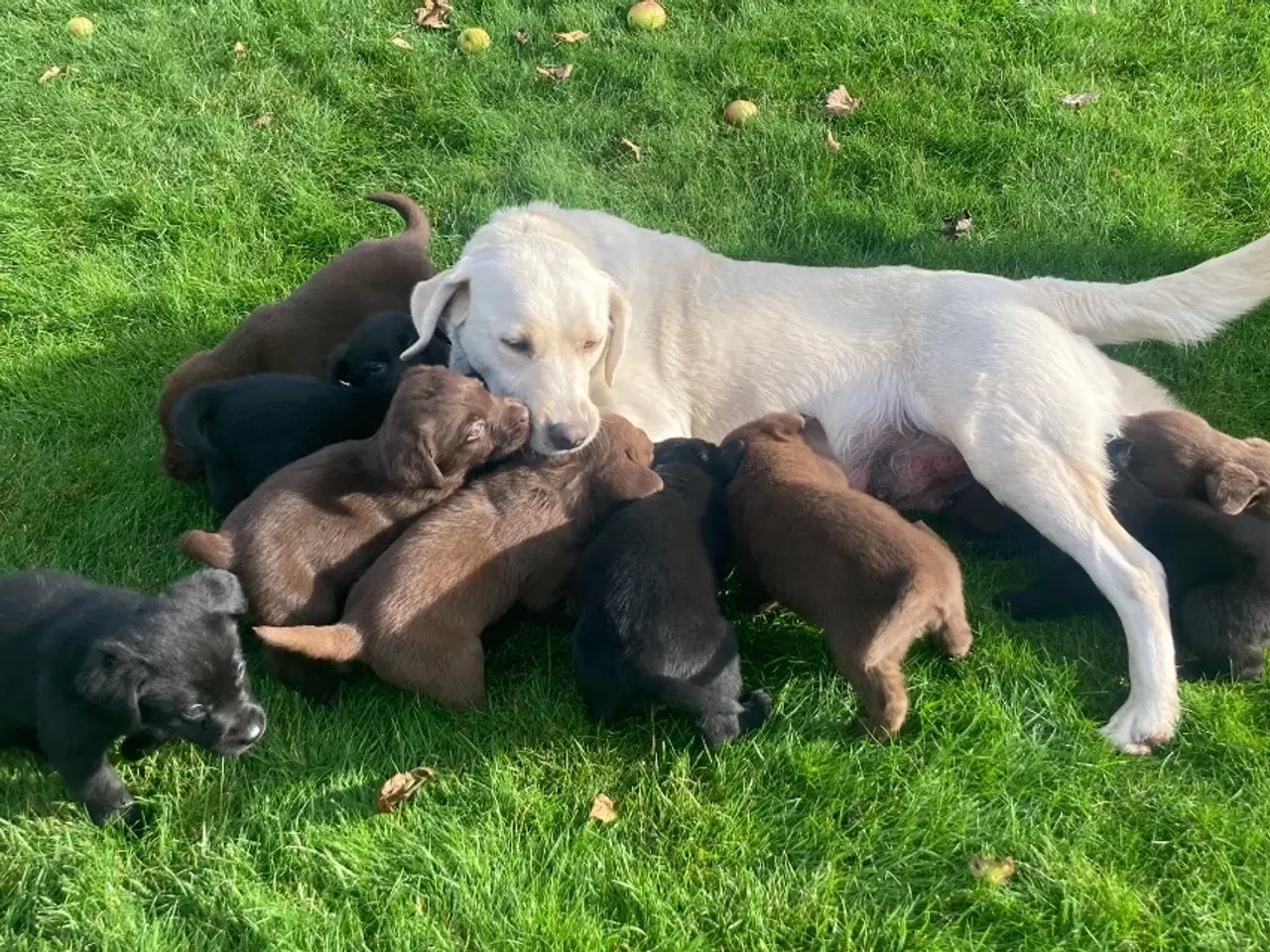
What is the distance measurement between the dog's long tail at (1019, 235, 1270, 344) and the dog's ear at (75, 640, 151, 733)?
3657mm

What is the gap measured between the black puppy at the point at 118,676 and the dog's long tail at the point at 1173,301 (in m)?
3.44

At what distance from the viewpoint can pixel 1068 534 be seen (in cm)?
399

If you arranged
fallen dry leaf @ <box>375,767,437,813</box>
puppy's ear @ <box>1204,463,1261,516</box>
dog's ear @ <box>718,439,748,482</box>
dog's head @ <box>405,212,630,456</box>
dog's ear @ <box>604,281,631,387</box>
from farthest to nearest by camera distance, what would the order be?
dog's ear @ <box>604,281,631,387</box>, dog's head @ <box>405,212,630,456</box>, dog's ear @ <box>718,439,748,482</box>, puppy's ear @ <box>1204,463,1261,516</box>, fallen dry leaf @ <box>375,767,437,813</box>

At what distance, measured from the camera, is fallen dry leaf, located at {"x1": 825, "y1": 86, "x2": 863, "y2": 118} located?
259 inches

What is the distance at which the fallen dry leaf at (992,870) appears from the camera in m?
3.19

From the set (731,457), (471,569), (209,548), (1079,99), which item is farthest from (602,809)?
(1079,99)

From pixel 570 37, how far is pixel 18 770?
550cm

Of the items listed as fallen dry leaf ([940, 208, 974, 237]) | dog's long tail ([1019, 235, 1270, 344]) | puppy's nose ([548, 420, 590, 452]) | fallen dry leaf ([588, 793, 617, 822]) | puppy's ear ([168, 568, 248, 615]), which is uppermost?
dog's long tail ([1019, 235, 1270, 344])

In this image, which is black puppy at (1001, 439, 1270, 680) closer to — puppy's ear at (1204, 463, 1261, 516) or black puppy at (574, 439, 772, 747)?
puppy's ear at (1204, 463, 1261, 516)

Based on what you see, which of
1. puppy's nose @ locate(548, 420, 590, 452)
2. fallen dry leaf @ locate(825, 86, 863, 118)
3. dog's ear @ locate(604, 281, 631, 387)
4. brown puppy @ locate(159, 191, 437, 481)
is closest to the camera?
puppy's nose @ locate(548, 420, 590, 452)

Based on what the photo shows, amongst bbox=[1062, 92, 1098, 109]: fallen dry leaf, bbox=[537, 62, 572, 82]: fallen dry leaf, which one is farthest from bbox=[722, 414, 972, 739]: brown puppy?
bbox=[537, 62, 572, 82]: fallen dry leaf

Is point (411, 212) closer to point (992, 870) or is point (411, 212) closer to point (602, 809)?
point (602, 809)

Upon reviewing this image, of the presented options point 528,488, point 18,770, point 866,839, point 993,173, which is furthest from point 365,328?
point 993,173

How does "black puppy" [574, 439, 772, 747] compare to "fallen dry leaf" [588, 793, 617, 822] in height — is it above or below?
above
